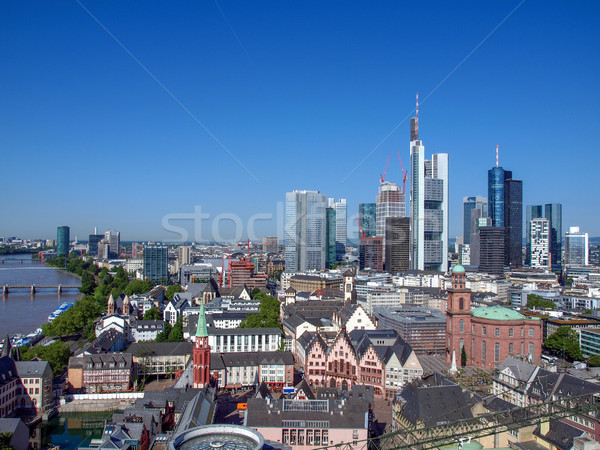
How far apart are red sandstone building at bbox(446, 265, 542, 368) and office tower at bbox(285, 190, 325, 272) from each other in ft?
182

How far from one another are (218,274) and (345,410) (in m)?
65.2

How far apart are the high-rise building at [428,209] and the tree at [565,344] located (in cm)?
4490

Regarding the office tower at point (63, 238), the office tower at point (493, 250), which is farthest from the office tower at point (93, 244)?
the office tower at point (493, 250)

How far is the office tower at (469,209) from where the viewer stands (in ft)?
435

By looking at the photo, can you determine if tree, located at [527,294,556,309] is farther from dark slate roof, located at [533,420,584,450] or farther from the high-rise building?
dark slate roof, located at [533,420,584,450]

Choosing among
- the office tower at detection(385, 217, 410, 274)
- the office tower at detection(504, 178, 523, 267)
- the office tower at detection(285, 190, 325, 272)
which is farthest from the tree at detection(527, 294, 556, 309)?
the office tower at detection(504, 178, 523, 267)

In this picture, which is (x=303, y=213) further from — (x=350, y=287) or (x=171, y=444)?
(x=171, y=444)

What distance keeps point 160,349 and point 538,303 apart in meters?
37.0

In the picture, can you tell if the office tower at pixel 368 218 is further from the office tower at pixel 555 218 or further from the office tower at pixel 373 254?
the office tower at pixel 555 218

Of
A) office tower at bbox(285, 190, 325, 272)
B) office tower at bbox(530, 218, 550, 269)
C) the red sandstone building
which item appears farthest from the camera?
office tower at bbox(530, 218, 550, 269)

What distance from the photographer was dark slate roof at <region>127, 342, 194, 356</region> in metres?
29.3

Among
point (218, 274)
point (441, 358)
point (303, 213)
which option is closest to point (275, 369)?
point (441, 358)

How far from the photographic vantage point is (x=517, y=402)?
22312mm

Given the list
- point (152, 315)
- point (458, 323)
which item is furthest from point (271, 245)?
point (458, 323)
